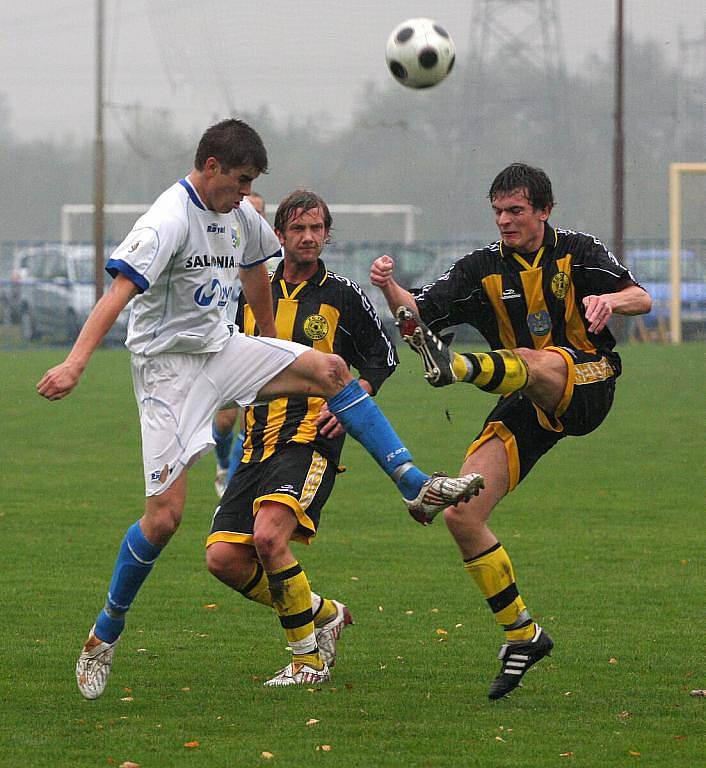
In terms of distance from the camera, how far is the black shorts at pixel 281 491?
6.12 meters

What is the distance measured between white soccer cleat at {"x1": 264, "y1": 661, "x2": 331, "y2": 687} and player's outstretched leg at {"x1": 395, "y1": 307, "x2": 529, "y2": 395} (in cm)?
128

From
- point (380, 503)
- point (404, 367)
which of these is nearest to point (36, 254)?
point (404, 367)

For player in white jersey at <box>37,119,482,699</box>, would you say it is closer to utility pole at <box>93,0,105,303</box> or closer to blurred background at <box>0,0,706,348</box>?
utility pole at <box>93,0,105,303</box>

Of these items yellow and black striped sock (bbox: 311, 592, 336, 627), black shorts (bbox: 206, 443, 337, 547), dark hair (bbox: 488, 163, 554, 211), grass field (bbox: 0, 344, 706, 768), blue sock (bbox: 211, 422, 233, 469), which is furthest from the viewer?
blue sock (bbox: 211, 422, 233, 469)

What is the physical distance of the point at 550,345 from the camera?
20.4 ft

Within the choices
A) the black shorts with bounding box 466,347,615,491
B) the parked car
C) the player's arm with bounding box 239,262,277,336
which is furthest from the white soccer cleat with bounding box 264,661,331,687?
the parked car

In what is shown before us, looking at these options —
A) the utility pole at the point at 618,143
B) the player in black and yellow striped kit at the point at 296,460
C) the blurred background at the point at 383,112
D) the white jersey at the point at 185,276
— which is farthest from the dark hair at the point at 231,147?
the blurred background at the point at 383,112

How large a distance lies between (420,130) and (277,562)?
35.4 metres

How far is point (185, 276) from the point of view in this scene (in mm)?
5680

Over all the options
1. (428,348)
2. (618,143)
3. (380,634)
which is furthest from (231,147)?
(618,143)

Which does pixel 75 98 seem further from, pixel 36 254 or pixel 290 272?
pixel 290 272

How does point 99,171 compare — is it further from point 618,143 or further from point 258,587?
point 258,587

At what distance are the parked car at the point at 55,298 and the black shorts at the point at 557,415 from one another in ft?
78.0

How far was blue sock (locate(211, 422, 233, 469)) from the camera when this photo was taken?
10.4 meters
